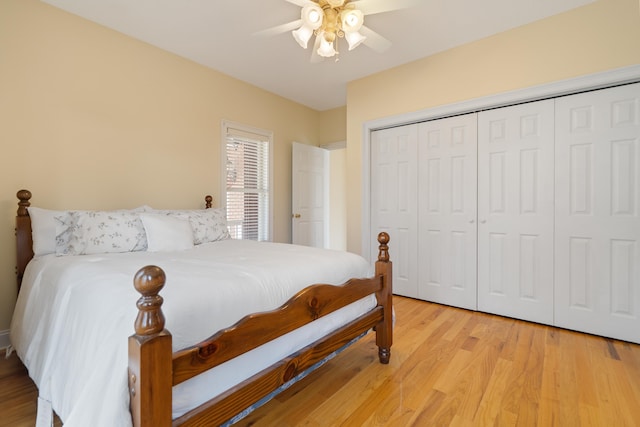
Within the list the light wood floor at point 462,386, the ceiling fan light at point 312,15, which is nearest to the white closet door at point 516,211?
the light wood floor at point 462,386

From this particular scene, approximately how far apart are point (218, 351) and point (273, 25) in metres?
2.55

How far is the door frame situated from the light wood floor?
161cm

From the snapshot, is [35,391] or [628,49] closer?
[35,391]

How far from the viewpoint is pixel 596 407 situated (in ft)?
4.83

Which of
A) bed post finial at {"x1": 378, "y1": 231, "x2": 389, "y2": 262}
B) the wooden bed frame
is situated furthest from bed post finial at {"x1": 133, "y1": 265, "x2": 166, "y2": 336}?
bed post finial at {"x1": 378, "y1": 231, "x2": 389, "y2": 262}

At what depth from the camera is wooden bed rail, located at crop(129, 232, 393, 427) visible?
794 millimetres

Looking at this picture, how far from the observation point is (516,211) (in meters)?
2.60

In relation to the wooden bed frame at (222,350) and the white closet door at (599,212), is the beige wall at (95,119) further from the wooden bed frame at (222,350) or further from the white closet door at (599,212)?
the white closet door at (599,212)

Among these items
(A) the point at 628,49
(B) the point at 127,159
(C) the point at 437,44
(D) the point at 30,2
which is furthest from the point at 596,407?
(D) the point at 30,2

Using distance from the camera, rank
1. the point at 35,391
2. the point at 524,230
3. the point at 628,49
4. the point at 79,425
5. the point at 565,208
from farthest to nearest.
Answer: the point at 524,230, the point at 565,208, the point at 628,49, the point at 35,391, the point at 79,425

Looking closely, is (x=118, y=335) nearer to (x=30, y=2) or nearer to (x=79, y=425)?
(x=79, y=425)

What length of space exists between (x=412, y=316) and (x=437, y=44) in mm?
2562

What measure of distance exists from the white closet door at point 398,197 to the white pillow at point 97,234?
2.42m

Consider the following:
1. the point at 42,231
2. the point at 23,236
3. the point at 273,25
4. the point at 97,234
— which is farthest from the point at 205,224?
the point at 273,25
